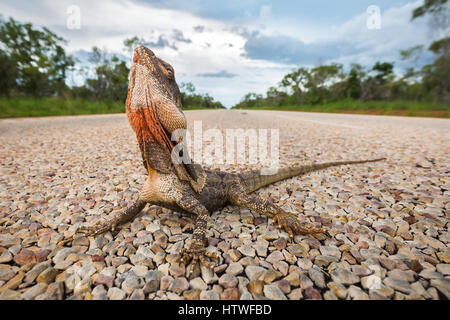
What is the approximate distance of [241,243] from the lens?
6.58 ft

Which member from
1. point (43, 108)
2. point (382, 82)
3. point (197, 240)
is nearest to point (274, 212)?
point (197, 240)

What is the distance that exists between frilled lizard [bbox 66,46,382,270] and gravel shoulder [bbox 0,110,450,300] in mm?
151

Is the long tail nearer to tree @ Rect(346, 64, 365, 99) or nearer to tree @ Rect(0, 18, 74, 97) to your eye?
tree @ Rect(0, 18, 74, 97)

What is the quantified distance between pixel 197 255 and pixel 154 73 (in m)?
1.68

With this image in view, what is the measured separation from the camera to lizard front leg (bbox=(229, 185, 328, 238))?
7.07 feet

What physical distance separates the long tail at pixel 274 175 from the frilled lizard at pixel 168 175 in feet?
1.16

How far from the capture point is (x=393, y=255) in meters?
1.83

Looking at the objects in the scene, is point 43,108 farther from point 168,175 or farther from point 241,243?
point 241,243

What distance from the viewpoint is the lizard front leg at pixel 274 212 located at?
2156 millimetres

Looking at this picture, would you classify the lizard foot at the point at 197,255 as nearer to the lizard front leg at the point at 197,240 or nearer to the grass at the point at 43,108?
the lizard front leg at the point at 197,240

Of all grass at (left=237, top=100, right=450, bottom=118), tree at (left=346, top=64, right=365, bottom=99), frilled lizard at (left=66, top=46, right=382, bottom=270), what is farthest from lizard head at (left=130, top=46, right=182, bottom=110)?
tree at (left=346, top=64, right=365, bottom=99)
